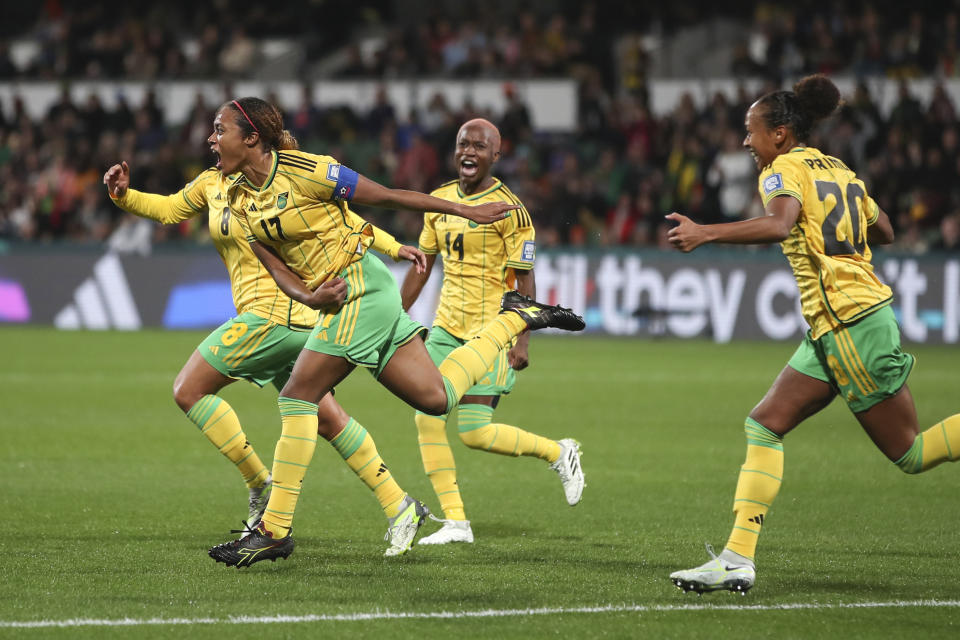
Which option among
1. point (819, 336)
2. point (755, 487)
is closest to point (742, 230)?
point (819, 336)

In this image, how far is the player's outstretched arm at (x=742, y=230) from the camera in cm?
524

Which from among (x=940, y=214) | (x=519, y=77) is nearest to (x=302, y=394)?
(x=940, y=214)

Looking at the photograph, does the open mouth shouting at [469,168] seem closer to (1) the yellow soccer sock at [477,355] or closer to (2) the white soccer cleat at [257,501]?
(1) the yellow soccer sock at [477,355]

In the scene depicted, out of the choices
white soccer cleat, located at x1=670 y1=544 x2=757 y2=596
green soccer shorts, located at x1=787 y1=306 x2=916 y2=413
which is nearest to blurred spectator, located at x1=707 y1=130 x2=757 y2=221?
green soccer shorts, located at x1=787 y1=306 x2=916 y2=413

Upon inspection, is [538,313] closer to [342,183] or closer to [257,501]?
[342,183]

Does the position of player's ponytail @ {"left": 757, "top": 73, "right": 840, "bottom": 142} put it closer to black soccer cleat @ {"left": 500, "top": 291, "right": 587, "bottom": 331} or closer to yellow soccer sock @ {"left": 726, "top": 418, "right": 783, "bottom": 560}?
yellow soccer sock @ {"left": 726, "top": 418, "right": 783, "bottom": 560}

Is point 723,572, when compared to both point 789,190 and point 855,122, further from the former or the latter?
point 855,122

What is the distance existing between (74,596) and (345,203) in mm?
2116

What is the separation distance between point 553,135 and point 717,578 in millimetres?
19472

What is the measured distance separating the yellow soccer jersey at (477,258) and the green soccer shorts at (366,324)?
1.13 m

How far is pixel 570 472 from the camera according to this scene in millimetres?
7660

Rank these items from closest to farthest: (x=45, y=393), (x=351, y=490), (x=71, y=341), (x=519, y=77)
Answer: (x=351, y=490) < (x=45, y=393) < (x=71, y=341) < (x=519, y=77)

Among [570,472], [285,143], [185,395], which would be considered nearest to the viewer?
[285,143]

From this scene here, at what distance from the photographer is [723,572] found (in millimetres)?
5605
